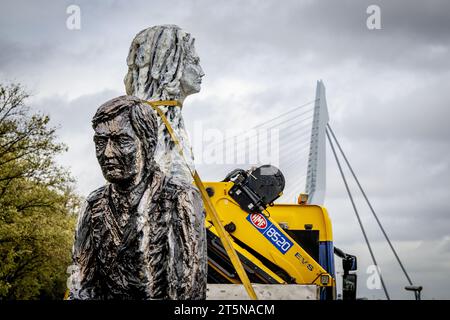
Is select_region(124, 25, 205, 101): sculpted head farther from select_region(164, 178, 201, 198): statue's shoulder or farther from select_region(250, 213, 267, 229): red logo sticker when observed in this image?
select_region(164, 178, 201, 198): statue's shoulder

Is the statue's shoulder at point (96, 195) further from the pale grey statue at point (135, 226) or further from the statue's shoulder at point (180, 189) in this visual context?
the statue's shoulder at point (180, 189)

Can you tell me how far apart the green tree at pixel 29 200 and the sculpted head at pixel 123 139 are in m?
22.1

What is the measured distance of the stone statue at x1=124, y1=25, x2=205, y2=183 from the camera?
7234mm

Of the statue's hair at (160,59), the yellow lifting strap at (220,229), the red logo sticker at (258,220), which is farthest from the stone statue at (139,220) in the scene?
the red logo sticker at (258,220)

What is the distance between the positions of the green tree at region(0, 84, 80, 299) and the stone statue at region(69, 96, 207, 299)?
22.0 meters

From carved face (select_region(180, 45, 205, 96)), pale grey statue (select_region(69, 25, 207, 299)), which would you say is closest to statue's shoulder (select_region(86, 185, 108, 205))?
pale grey statue (select_region(69, 25, 207, 299))

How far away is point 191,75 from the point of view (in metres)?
7.34

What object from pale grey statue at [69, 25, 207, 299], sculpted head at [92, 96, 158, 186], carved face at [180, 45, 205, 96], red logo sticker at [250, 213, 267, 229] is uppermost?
carved face at [180, 45, 205, 96]

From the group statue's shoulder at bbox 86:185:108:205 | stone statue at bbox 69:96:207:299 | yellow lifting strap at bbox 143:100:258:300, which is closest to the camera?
stone statue at bbox 69:96:207:299

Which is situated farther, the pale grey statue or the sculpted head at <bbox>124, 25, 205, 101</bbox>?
the sculpted head at <bbox>124, 25, 205, 101</bbox>

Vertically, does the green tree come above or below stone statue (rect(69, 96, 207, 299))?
above

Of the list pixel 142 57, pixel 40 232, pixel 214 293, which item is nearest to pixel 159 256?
pixel 142 57

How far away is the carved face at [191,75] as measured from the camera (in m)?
7.31
